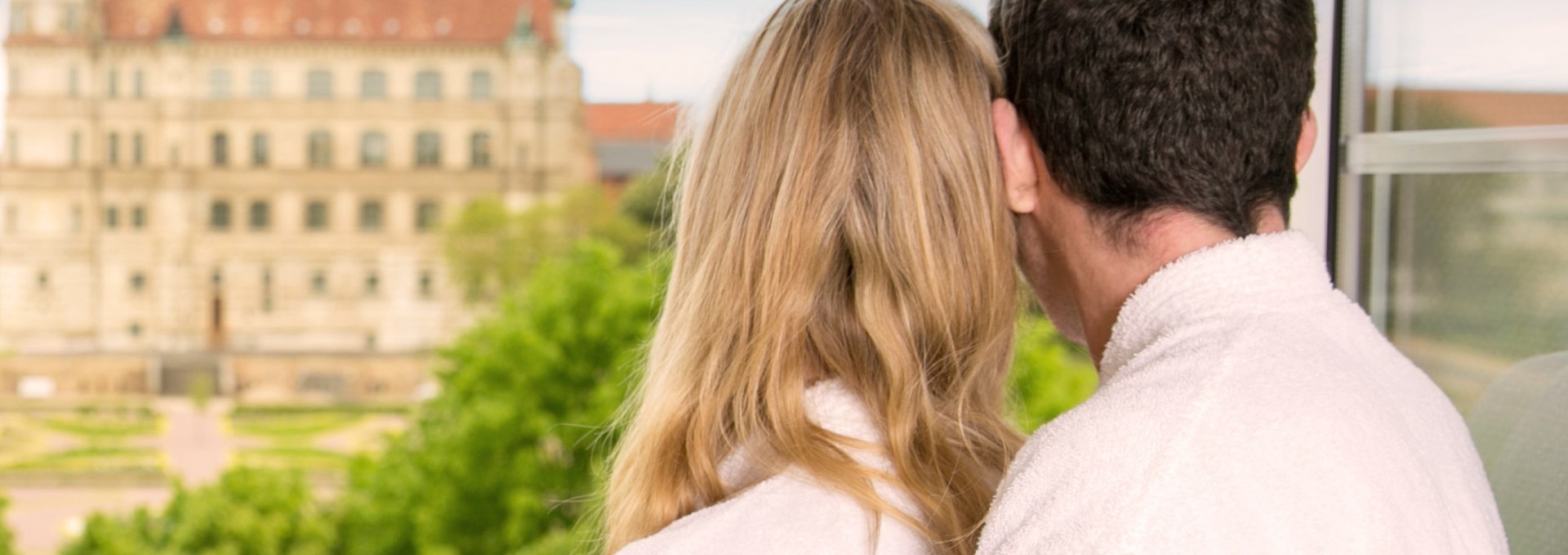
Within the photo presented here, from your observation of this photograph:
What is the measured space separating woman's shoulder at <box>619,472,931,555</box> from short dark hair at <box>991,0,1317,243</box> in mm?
Result: 139

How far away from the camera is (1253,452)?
1.19 feet

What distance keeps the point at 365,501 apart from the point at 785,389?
677 centimetres

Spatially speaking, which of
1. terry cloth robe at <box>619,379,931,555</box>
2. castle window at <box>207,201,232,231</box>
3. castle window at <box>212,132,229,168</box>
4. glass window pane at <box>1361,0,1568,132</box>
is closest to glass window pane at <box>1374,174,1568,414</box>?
glass window pane at <box>1361,0,1568,132</box>

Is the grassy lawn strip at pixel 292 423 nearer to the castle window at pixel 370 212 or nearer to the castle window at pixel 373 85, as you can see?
the castle window at pixel 370 212

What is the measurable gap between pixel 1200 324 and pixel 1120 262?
0.05 metres

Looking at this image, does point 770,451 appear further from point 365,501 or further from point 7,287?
point 7,287

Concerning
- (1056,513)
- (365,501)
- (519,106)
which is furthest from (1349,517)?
(519,106)

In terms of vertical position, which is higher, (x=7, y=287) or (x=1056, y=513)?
(x=1056, y=513)

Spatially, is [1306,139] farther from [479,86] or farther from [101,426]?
[479,86]

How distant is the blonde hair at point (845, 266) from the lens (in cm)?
50

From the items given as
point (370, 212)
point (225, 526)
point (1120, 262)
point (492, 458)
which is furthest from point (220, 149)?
point (1120, 262)

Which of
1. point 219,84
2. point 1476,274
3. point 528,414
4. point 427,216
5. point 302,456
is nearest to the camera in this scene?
point 1476,274

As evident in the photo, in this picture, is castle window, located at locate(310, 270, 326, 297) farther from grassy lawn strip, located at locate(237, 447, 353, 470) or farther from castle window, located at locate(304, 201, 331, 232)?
grassy lawn strip, located at locate(237, 447, 353, 470)

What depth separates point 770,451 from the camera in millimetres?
519
